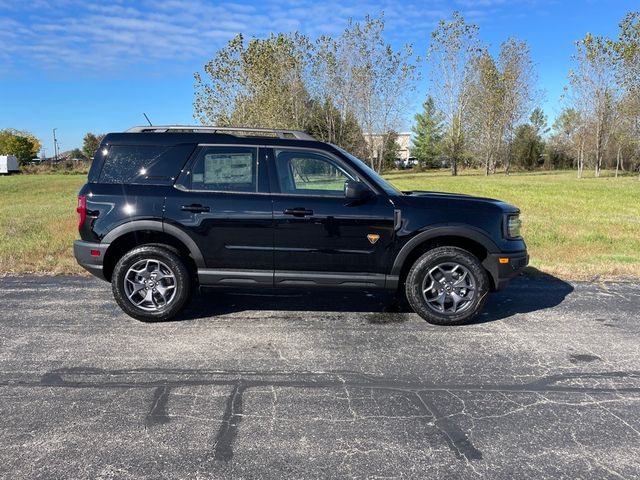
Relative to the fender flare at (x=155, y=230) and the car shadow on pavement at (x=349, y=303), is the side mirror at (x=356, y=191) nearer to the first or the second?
the car shadow on pavement at (x=349, y=303)

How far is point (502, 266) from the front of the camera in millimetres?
4914

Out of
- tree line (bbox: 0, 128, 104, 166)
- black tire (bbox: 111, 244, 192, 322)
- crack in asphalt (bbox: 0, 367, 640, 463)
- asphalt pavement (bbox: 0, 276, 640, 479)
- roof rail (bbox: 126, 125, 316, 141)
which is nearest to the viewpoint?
asphalt pavement (bbox: 0, 276, 640, 479)

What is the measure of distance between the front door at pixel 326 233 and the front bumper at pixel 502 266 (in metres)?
1.06

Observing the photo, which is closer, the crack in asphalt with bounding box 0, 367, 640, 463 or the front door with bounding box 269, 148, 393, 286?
the crack in asphalt with bounding box 0, 367, 640, 463

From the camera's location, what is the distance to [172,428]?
9.76ft

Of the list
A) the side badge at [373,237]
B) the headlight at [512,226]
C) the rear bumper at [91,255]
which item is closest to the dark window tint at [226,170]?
the rear bumper at [91,255]

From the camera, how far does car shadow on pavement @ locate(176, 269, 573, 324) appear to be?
5324mm

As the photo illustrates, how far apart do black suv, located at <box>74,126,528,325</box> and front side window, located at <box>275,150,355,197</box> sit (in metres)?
0.01

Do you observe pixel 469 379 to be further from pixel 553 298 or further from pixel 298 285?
pixel 553 298

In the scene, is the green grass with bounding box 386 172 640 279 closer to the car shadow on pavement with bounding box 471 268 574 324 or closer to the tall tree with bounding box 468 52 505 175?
the car shadow on pavement with bounding box 471 268 574 324

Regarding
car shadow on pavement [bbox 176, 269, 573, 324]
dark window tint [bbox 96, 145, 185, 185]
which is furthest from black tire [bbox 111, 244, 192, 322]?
dark window tint [bbox 96, 145, 185, 185]

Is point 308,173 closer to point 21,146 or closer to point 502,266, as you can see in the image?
point 502,266

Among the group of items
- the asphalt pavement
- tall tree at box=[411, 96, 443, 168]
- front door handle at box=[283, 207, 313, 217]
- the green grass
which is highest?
tall tree at box=[411, 96, 443, 168]

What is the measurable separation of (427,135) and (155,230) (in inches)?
2890
